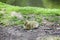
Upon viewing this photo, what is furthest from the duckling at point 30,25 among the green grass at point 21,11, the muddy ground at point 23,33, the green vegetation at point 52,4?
the green vegetation at point 52,4

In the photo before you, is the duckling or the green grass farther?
the green grass

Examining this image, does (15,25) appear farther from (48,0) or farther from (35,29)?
(48,0)

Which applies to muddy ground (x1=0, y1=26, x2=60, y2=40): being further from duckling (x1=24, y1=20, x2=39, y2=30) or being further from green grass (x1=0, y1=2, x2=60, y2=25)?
green grass (x1=0, y1=2, x2=60, y2=25)

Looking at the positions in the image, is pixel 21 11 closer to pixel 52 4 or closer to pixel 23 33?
pixel 23 33

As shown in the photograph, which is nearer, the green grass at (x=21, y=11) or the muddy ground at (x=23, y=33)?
the muddy ground at (x=23, y=33)

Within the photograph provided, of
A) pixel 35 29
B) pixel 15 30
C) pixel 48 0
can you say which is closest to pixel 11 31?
pixel 15 30

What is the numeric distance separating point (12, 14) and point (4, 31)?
82 centimetres

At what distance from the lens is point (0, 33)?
12.9ft

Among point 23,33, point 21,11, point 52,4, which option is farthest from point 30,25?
point 52,4

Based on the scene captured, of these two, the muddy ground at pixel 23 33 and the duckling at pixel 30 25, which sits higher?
the duckling at pixel 30 25

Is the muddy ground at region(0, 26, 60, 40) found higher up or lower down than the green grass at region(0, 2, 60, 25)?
lower down

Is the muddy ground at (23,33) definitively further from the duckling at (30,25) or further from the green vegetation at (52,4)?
the green vegetation at (52,4)

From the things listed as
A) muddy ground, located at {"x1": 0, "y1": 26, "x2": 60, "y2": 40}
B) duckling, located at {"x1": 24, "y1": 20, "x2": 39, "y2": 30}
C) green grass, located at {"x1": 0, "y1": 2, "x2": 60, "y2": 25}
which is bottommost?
muddy ground, located at {"x1": 0, "y1": 26, "x2": 60, "y2": 40}

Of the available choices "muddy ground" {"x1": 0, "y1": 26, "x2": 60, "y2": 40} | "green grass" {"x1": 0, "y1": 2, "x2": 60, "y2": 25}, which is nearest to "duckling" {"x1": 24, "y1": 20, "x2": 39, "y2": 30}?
"muddy ground" {"x1": 0, "y1": 26, "x2": 60, "y2": 40}
